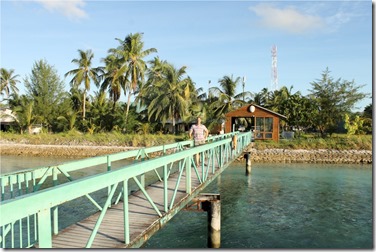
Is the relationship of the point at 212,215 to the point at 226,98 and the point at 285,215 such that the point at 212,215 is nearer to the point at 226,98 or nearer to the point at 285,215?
the point at 285,215

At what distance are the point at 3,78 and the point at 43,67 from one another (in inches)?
486

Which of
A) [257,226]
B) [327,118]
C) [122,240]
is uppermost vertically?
[327,118]

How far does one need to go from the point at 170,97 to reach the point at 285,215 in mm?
23578

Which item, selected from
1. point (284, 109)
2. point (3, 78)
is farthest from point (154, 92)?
point (3, 78)

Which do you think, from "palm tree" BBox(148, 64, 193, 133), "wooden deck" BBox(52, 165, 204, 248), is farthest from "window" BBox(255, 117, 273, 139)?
"wooden deck" BBox(52, 165, 204, 248)

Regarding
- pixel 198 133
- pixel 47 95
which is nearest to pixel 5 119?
pixel 47 95

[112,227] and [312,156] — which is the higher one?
[112,227]

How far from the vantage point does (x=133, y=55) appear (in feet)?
122

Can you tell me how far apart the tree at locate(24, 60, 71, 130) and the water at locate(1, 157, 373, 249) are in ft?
87.2

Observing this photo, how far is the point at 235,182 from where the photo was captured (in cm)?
1953

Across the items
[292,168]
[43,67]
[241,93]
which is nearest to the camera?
[292,168]

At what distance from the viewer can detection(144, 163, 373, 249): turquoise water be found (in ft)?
33.0

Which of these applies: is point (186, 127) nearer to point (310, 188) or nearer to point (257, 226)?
point (310, 188)

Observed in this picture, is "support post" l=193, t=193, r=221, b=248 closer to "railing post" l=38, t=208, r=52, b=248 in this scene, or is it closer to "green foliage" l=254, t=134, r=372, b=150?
"railing post" l=38, t=208, r=52, b=248
